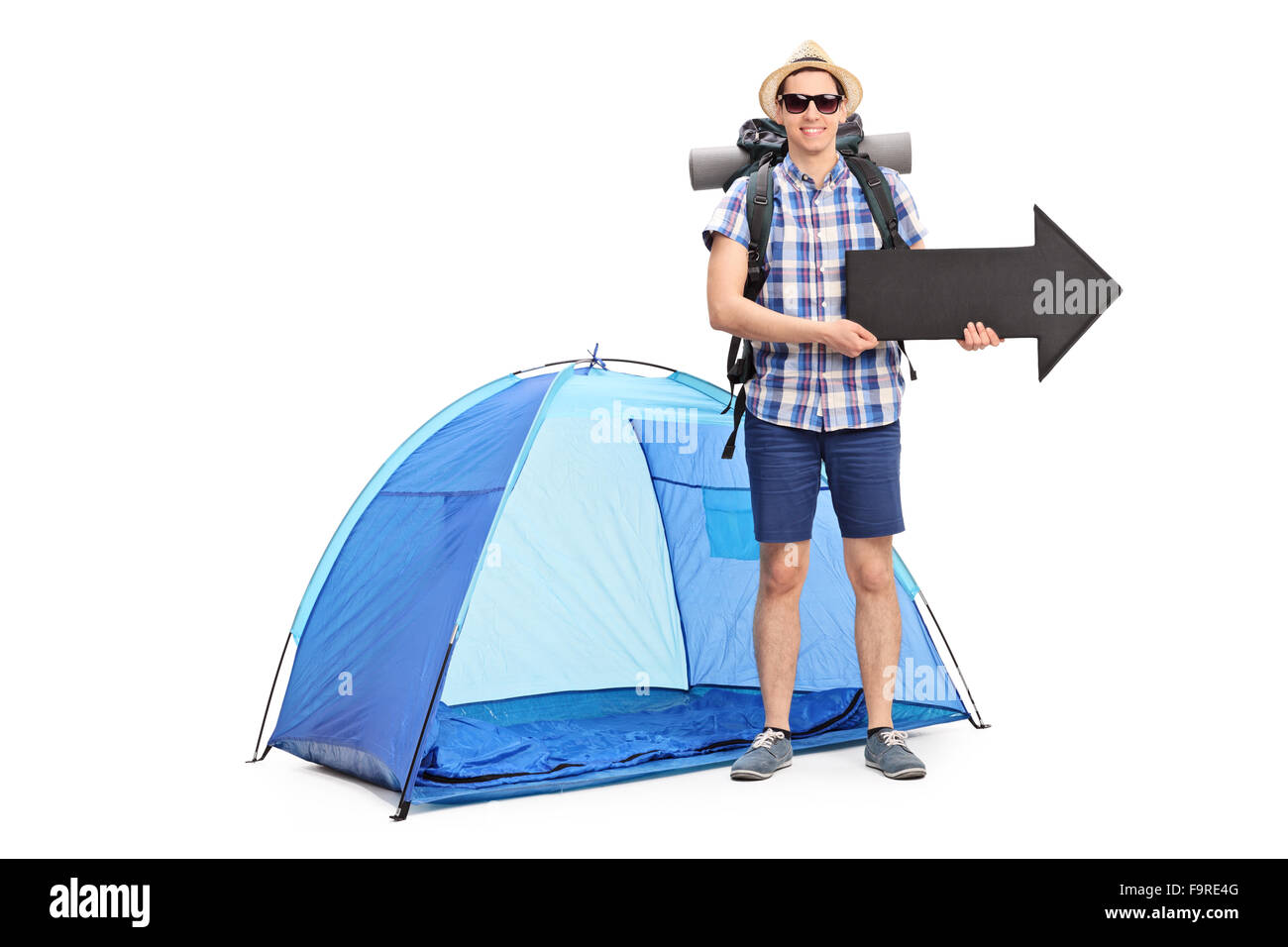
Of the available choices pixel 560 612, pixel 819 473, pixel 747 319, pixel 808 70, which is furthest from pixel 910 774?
pixel 808 70

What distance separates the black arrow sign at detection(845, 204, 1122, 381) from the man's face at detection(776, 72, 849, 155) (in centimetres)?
41

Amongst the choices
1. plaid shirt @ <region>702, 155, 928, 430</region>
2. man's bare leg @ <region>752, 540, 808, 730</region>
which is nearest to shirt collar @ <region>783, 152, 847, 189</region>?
plaid shirt @ <region>702, 155, 928, 430</region>

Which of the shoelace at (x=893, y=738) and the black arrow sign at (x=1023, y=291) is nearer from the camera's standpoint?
the black arrow sign at (x=1023, y=291)

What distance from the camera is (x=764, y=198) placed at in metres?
4.13

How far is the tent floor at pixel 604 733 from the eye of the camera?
4.09 metres

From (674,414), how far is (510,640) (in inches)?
40.3

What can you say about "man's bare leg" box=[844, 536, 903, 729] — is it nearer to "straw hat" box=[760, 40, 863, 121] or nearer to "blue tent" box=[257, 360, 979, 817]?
"blue tent" box=[257, 360, 979, 817]

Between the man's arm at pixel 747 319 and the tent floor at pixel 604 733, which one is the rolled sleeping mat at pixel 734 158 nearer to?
the man's arm at pixel 747 319

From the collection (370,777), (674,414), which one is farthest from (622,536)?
(370,777)

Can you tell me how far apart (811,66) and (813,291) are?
0.58m

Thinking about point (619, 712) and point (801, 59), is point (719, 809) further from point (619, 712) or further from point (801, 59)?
point (801, 59)

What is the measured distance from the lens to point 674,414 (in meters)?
4.70

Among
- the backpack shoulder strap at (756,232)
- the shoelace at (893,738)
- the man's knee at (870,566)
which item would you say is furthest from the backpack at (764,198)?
the shoelace at (893,738)

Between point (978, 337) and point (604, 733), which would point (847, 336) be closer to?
point (978, 337)
